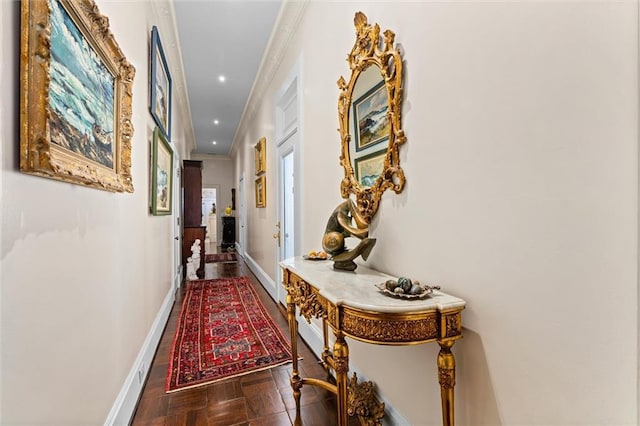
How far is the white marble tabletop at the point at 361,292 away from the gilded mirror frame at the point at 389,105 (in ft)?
1.25

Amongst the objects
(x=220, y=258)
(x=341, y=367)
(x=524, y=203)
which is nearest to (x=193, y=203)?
(x=220, y=258)

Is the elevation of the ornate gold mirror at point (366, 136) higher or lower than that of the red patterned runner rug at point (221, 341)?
higher

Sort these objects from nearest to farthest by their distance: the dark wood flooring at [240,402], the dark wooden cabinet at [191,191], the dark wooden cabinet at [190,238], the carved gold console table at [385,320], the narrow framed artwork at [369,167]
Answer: the carved gold console table at [385,320] → the narrow framed artwork at [369,167] → the dark wood flooring at [240,402] → the dark wooden cabinet at [190,238] → the dark wooden cabinet at [191,191]

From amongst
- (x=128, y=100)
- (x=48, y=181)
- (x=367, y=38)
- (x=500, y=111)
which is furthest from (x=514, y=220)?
(x=128, y=100)

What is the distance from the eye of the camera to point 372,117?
1.65 m

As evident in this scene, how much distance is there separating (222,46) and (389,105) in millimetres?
2959

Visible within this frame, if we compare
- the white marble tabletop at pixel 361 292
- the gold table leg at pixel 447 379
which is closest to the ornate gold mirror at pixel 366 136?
the white marble tabletop at pixel 361 292

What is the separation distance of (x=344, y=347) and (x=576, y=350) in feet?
2.49

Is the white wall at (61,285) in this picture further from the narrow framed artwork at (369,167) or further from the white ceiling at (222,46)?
the narrow framed artwork at (369,167)

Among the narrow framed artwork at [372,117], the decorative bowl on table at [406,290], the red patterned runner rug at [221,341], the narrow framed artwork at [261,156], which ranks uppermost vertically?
the narrow framed artwork at [261,156]

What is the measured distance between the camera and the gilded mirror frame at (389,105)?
4.74 ft

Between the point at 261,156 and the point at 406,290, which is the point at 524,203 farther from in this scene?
the point at 261,156

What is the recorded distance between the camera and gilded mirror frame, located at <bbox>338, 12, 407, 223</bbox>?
4.74 ft

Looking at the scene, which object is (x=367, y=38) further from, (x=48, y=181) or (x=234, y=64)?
(x=234, y=64)
